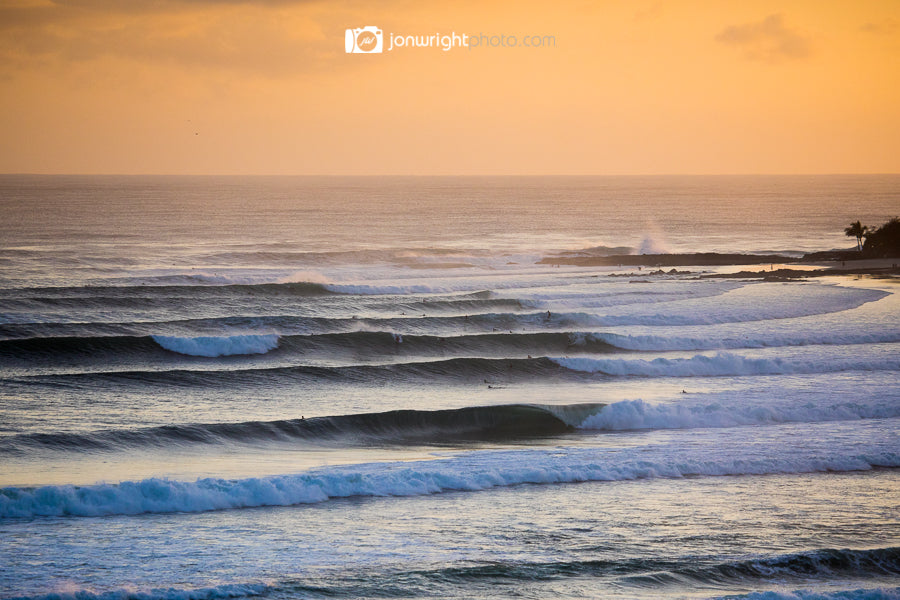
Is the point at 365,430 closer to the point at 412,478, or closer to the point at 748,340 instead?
the point at 412,478

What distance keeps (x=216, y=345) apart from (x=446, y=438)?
13.4 meters

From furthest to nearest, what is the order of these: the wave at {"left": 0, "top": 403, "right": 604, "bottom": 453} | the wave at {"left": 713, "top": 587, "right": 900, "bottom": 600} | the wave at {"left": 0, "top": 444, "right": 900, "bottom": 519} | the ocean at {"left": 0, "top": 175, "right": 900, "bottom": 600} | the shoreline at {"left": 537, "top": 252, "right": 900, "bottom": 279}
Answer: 1. the shoreline at {"left": 537, "top": 252, "right": 900, "bottom": 279}
2. the wave at {"left": 0, "top": 403, "right": 604, "bottom": 453}
3. the wave at {"left": 0, "top": 444, "right": 900, "bottom": 519}
4. the ocean at {"left": 0, "top": 175, "right": 900, "bottom": 600}
5. the wave at {"left": 713, "top": 587, "right": 900, "bottom": 600}

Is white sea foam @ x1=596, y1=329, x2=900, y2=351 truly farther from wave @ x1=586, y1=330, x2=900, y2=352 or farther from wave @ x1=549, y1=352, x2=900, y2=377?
wave @ x1=549, y1=352, x2=900, y2=377

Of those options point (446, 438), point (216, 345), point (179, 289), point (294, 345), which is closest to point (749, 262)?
point (179, 289)

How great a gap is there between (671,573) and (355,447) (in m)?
9.67

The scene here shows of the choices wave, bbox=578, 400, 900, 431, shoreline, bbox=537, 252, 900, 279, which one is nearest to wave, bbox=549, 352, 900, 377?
wave, bbox=578, 400, 900, 431

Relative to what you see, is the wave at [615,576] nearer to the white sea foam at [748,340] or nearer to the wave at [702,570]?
the wave at [702,570]

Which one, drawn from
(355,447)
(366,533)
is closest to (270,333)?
(355,447)

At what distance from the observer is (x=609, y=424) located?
23016mm

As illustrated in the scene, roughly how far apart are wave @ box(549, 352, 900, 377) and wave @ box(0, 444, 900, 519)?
30.5 ft

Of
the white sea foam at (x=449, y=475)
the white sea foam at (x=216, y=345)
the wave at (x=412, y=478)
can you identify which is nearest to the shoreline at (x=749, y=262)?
the white sea foam at (x=216, y=345)

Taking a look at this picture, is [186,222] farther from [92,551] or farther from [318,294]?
[92,551]

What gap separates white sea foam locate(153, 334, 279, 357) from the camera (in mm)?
31781

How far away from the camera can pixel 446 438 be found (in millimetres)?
22062
